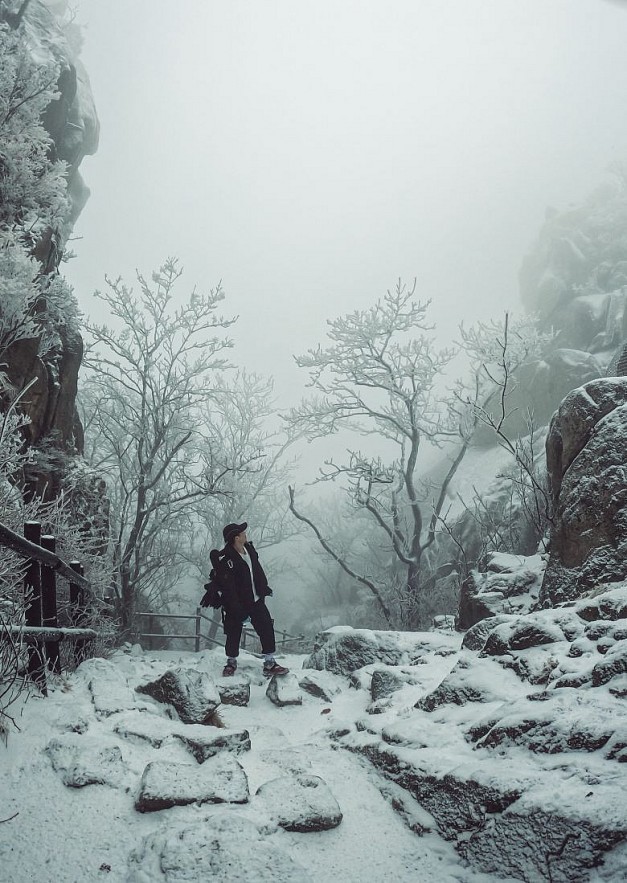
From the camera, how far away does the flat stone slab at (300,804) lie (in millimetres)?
2534

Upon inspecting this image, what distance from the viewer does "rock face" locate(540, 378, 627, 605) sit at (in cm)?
486

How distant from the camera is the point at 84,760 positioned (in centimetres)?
268

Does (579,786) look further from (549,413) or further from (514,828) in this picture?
(549,413)

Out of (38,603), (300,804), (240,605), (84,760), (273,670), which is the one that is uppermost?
(38,603)

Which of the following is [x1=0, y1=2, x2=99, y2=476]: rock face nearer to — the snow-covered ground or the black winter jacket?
the black winter jacket

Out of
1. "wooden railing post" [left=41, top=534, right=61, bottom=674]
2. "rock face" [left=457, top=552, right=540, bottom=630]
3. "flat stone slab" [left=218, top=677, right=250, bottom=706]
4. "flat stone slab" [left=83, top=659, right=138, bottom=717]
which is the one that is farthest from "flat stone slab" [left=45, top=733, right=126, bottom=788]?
"rock face" [left=457, top=552, right=540, bottom=630]

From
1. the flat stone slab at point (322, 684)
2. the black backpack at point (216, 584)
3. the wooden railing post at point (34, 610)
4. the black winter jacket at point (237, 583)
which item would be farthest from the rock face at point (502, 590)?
the wooden railing post at point (34, 610)

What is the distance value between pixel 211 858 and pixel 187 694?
2057 millimetres

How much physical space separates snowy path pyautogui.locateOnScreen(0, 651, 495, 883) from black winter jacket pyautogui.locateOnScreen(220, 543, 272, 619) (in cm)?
241

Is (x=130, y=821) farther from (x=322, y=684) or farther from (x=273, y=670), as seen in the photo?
(x=273, y=670)

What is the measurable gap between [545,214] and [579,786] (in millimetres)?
55828

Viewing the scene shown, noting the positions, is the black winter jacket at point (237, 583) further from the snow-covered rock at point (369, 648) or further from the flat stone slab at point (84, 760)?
the flat stone slab at point (84, 760)

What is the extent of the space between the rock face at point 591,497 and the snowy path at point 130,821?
118 inches

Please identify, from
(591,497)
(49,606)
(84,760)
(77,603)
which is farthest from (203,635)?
(84,760)
